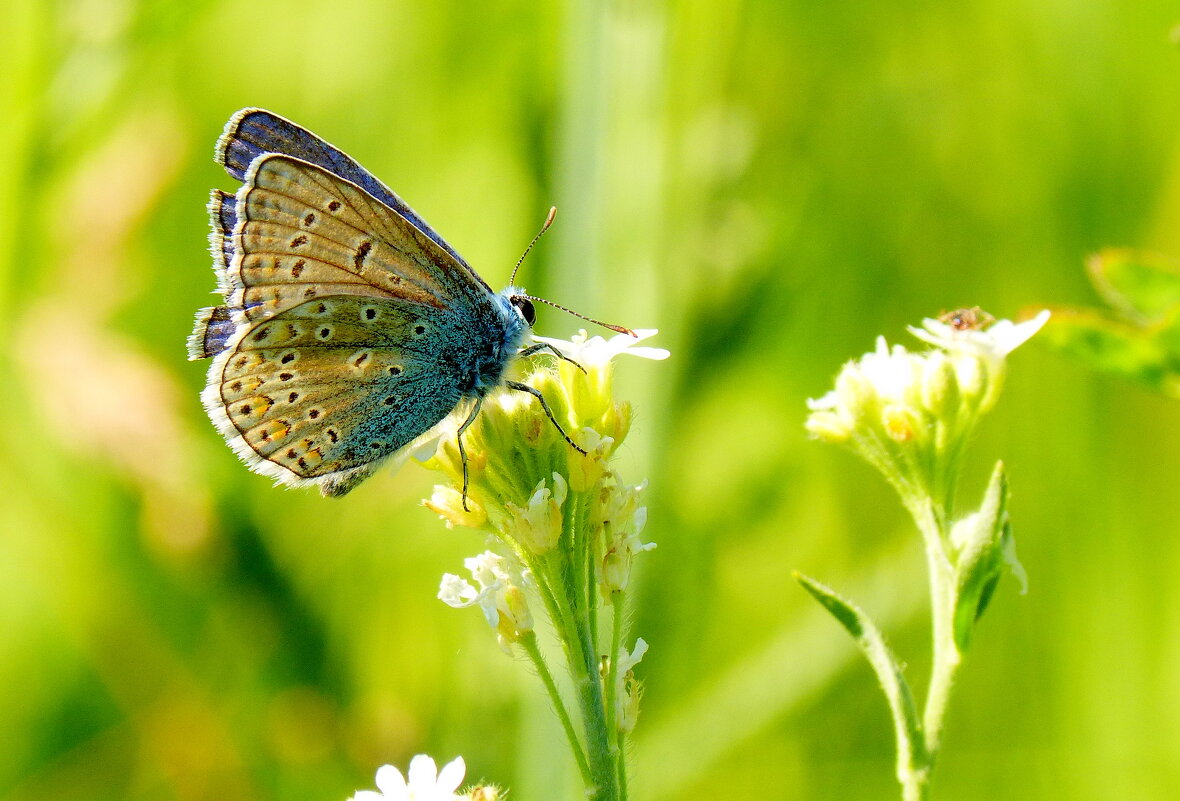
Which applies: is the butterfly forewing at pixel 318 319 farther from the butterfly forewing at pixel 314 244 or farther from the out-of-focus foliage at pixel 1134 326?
the out-of-focus foliage at pixel 1134 326

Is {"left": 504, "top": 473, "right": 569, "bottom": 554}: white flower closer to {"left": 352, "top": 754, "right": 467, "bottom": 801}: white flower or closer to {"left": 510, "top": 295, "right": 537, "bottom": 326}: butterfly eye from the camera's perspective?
{"left": 352, "top": 754, "right": 467, "bottom": 801}: white flower

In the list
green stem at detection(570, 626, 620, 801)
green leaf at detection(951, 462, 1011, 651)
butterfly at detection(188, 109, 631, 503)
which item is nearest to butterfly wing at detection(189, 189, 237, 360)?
butterfly at detection(188, 109, 631, 503)

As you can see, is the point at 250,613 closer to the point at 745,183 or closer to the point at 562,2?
the point at 745,183

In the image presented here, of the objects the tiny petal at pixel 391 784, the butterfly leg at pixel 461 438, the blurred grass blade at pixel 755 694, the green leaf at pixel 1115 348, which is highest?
the green leaf at pixel 1115 348

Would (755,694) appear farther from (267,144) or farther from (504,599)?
(267,144)

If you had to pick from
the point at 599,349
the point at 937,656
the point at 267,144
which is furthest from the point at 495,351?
the point at 937,656

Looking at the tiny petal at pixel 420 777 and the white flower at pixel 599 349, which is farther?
the white flower at pixel 599 349

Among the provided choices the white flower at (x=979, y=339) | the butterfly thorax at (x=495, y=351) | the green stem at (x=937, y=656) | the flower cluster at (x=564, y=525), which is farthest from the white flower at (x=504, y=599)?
the white flower at (x=979, y=339)
